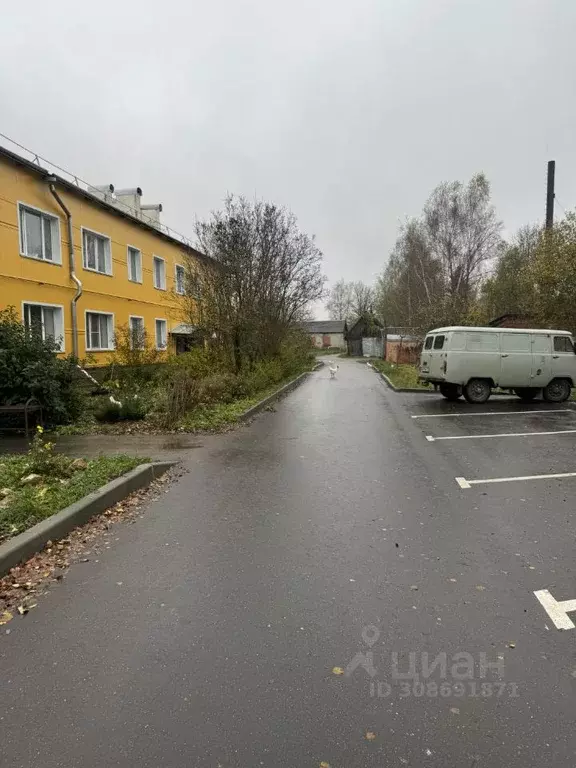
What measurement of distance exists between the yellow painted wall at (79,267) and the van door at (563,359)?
39.8 ft

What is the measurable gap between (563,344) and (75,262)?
1573cm

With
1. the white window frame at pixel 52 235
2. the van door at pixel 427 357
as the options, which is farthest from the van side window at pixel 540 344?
the white window frame at pixel 52 235

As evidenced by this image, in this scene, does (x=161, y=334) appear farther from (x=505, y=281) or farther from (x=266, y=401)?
(x=505, y=281)

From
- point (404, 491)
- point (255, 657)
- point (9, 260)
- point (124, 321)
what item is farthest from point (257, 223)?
point (255, 657)

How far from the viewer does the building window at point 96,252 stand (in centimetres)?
1814

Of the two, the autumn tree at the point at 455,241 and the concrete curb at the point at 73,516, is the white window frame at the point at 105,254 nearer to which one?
the concrete curb at the point at 73,516

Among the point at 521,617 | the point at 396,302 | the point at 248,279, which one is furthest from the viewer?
the point at 396,302

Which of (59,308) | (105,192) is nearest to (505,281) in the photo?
(105,192)

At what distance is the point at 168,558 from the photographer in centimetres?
419

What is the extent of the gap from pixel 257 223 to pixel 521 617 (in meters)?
17.5

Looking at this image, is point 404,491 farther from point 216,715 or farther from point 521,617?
point 216,715

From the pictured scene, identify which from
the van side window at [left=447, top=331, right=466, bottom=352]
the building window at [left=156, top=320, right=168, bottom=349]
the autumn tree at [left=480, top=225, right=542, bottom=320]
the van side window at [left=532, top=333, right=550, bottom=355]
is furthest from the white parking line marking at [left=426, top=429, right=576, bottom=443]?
the autumn tree at [left=480, top=225, right=542, bottom=320]

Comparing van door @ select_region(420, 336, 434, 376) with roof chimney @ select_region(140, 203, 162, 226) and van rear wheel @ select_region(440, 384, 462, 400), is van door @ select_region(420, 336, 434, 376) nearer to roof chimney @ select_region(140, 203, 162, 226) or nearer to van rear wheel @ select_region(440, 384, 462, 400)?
van rear wheel @ select_region(440, 384, 462, 400)

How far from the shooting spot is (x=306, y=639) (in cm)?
298
